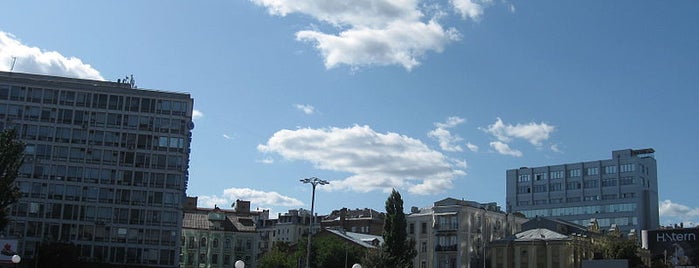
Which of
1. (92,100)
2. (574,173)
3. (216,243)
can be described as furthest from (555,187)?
(92,100)

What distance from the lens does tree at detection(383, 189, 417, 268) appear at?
8262 cm

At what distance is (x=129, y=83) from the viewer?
11562cm

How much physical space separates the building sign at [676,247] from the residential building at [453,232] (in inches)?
745

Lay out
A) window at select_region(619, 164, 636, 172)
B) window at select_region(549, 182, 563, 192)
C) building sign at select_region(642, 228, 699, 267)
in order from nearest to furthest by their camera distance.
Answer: building sign at select_region(642, 228, 699, 267), window at select_region(619, 164, 636, 172), window at select_region(549, 182, 563, 192)

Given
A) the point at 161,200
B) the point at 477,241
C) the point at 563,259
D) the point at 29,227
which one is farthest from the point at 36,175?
the point at 563,259

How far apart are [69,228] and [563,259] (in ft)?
203

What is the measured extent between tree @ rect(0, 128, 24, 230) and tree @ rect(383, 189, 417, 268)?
36.3 metres

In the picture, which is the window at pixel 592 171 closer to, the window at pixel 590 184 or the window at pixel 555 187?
the window at pixel 590 184

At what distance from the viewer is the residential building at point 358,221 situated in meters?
150

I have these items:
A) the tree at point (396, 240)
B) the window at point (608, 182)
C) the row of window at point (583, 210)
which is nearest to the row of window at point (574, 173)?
the window at point (608, 182)

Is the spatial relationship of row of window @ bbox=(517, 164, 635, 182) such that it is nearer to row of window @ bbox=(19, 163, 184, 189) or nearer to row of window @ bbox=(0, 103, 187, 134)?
row of window @ bbox=(0, 103, 187, 134)

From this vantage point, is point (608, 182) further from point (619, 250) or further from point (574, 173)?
point (619, 250)

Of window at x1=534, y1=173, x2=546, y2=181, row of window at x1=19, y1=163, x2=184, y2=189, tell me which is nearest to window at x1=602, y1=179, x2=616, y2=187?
window at x1=534, y1=173, x2=546, y2=181

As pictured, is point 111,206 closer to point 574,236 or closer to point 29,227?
point 29,227
